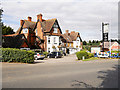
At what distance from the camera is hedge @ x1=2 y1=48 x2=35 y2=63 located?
15.0 meters

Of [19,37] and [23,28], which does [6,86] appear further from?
[23,28]

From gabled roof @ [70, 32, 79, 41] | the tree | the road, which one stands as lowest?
the road

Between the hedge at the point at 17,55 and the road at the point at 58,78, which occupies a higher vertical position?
the hedge at the point at 17,55

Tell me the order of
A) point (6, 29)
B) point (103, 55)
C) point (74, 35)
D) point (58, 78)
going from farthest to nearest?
point (74, 35) → point (6, 29) → point (103, 55) → point (58, 78)

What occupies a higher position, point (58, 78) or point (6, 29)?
point (6, 29)

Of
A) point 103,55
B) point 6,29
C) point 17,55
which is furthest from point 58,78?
point 6,29

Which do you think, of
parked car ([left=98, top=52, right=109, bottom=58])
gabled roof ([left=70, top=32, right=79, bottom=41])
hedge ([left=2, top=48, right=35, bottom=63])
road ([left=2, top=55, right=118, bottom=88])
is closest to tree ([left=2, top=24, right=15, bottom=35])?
gabled roof ([left=70, top=32, right=79, bottom=41])

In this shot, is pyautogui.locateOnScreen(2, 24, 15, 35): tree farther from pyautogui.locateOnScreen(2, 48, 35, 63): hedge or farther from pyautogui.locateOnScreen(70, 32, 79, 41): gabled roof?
pyautogui.locateOnScreen(2, 48, 35, 63): hedge

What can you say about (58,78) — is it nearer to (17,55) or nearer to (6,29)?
(17,55)

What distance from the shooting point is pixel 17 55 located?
15078mm

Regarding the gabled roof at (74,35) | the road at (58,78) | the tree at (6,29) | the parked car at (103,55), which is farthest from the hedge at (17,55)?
the gabled roof at (74,35)

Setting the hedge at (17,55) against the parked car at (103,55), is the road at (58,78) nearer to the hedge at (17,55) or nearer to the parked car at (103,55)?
the hedge at (17,55)

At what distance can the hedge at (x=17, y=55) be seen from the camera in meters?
15.0

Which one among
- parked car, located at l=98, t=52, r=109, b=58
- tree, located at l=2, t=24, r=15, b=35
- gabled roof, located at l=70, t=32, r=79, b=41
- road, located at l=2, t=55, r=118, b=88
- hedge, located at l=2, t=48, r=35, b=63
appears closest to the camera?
road, located at l=2, t=55, r=118, b=88
